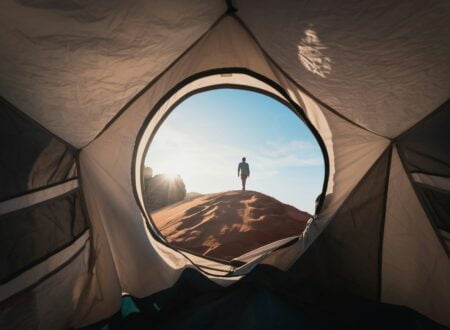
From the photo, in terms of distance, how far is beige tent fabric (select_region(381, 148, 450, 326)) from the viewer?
1.95 m

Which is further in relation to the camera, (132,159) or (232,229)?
(232,229)

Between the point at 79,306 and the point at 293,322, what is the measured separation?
1785 millimetres

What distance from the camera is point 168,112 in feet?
10.3

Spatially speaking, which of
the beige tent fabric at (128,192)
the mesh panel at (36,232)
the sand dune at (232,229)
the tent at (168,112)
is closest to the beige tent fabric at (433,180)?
the tent at (168,112)

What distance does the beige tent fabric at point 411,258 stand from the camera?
1.95 meters

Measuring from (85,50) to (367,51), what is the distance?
1657 millimetres

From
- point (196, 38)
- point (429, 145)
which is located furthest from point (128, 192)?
point (429, 145)

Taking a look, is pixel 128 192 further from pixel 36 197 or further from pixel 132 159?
pixel 36 197

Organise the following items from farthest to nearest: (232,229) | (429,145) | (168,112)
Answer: (232,229)
(168,112)
(429,145)

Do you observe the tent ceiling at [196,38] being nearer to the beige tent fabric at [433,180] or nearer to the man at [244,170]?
the beige tent fabric at [433,180]

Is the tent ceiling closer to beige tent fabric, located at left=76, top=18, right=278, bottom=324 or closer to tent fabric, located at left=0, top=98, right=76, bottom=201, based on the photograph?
tent fabric, located at left=0, top=98, right=76, bottom=201

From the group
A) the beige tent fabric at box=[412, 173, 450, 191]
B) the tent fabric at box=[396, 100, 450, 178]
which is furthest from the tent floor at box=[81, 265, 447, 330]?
the tent fabric at box=[396, 100, 450, 178]

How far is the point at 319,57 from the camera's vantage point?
165 cm

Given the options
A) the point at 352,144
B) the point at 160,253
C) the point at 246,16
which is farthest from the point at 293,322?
the point at 246,16
